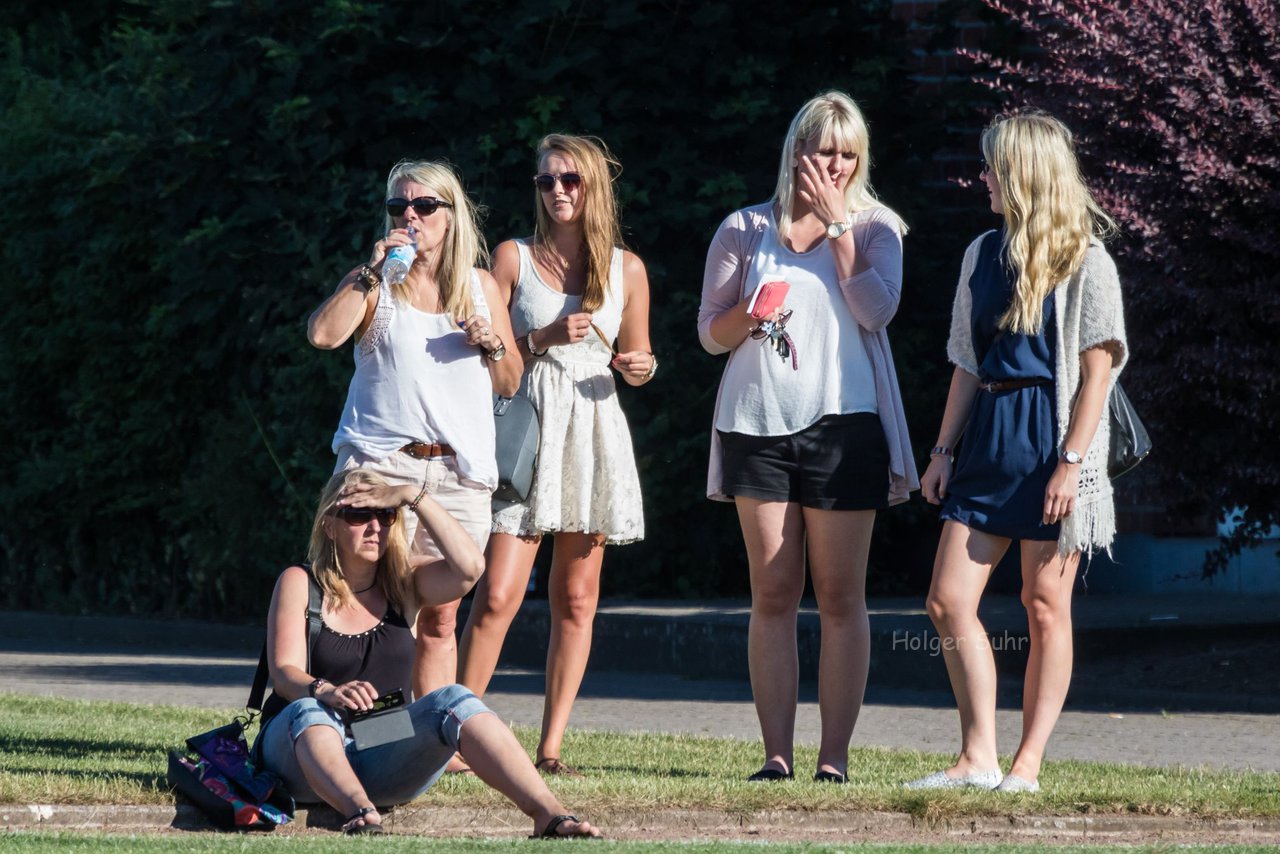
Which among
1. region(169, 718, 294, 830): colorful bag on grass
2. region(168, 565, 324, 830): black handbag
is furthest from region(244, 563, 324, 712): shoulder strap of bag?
region(169, 718, 294, 830): colorful bag on grass

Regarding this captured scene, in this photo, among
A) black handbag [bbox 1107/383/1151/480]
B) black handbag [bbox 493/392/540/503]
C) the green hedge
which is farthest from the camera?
the green hedge

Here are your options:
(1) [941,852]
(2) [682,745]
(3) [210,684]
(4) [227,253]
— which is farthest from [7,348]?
(1) [941,852]

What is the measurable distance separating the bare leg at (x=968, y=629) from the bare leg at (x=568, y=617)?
3.76 ft

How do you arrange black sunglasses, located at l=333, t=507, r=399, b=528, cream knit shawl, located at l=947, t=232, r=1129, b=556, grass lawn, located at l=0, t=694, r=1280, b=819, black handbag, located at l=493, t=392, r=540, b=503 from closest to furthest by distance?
grass lawn, located at l=0, t=694, r=1280, b=819, black sunglasses, located at l=333, t=507, r=399, b=528, cream knit shawl, located at l=947, t=232, r=1129, b=556, black handbag, located at l=493, t=392, r=540, b=503

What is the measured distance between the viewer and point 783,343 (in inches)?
229

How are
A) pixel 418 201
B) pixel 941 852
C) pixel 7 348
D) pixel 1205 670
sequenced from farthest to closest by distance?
1. pixel 7 348
2. pixel 1205 670
3. pixel 418 201
4. pixel 941 852

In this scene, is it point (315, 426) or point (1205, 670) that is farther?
point (315, 426)

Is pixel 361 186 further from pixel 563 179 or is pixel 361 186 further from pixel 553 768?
pixel 553 768

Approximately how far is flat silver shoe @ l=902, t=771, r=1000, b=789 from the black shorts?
83 cm

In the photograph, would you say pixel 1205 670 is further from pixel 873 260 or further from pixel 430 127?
pixel 430 127

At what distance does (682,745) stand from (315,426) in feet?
17.7

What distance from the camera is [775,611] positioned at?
589 cm

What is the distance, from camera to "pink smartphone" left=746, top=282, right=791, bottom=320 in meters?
5.74

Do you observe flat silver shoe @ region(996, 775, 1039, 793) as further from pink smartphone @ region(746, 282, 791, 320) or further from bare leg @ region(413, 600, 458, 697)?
bare leg @ region(413, 600, 458, 697)
